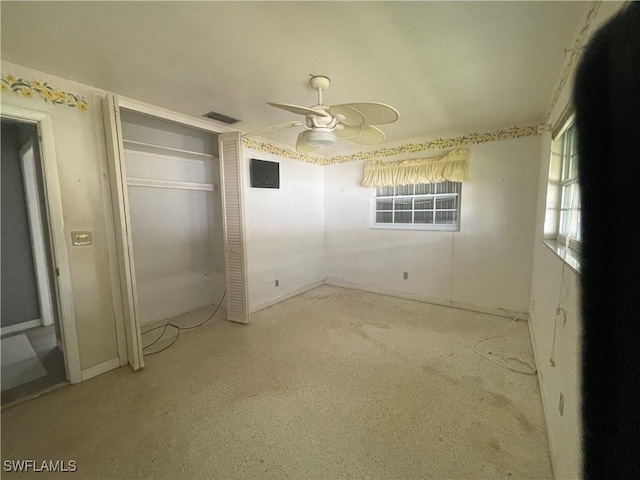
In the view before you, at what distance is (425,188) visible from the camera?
3664 mm

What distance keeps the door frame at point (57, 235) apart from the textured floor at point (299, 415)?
0.94 ft

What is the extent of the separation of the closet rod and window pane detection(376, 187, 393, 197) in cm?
243

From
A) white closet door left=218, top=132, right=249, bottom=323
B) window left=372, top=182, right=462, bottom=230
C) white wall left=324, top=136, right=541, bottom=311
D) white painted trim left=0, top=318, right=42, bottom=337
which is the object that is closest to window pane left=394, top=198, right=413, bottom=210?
window left=372, top=182, right=462, bottom=230

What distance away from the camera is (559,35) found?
4.82ft

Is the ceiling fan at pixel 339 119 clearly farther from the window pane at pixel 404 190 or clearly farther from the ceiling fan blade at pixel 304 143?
the window pane at pixel 404 190

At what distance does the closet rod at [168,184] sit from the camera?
9.63 feet

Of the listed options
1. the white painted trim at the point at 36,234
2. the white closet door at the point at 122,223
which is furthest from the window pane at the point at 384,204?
the white painted trim at the point at 36,234

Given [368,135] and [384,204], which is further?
[384,204]

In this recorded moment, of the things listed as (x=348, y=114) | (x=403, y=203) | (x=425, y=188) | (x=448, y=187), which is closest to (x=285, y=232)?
(x=403, y=203)

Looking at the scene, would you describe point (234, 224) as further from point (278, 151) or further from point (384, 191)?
point (384, 191)

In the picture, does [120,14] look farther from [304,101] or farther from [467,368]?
[467,368]

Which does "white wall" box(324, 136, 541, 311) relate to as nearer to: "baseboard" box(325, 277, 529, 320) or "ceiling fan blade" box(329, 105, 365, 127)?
"baseboard" box(325, 277, 529, 320)

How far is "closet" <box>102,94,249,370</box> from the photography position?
7.37ft

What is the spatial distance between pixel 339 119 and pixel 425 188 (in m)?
2.40
